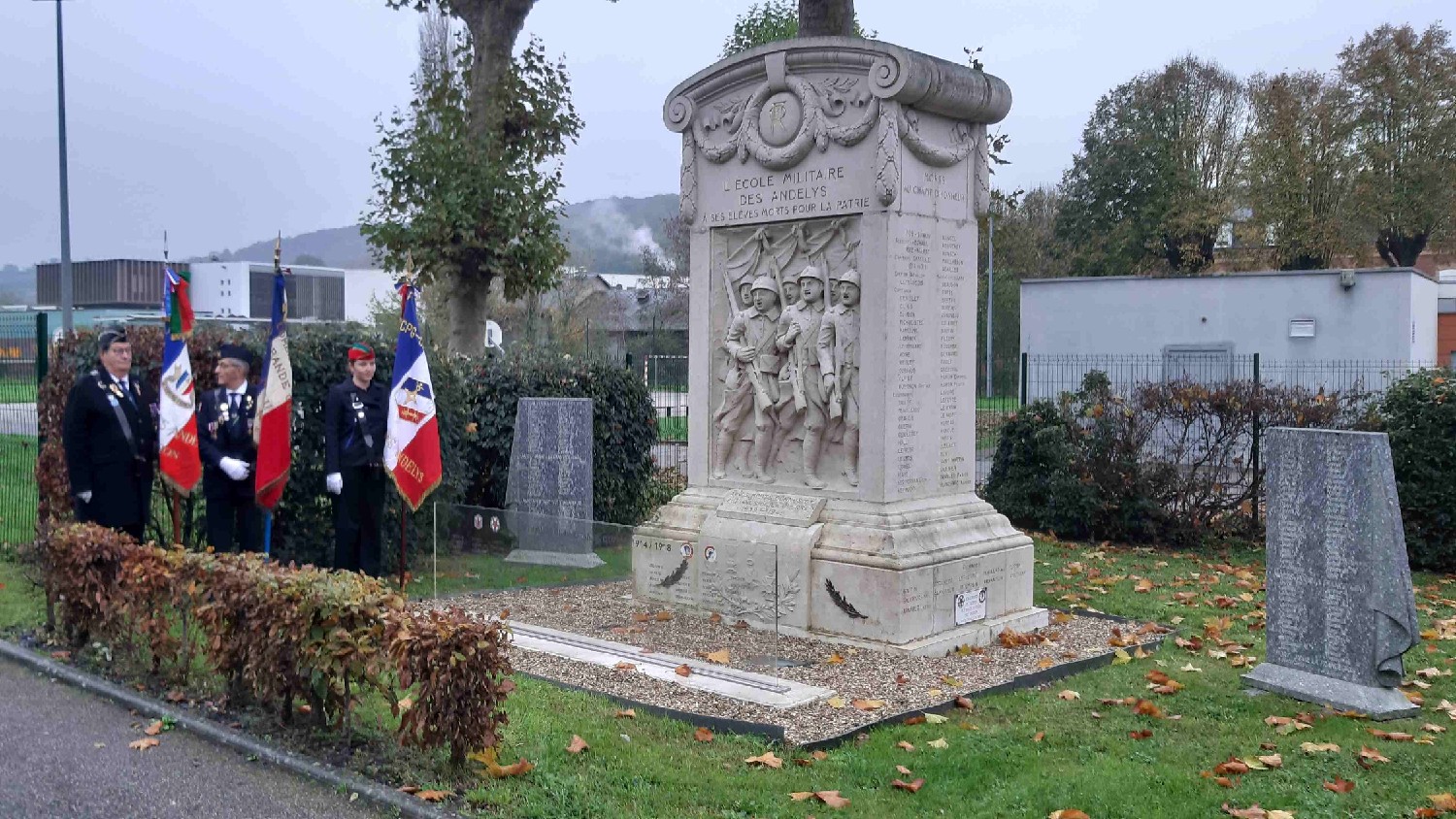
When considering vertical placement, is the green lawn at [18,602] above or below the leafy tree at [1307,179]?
below

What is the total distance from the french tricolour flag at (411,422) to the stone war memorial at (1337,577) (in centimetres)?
527

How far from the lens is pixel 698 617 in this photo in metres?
8.71

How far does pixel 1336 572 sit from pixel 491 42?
45.3 ft

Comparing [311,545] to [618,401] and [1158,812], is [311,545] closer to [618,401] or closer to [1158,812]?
[618,401]

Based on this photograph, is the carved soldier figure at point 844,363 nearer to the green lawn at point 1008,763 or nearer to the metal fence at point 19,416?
the green lawn at point 1008,763

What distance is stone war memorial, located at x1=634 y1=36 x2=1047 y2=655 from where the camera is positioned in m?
8.11

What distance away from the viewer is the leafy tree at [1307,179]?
3884cm

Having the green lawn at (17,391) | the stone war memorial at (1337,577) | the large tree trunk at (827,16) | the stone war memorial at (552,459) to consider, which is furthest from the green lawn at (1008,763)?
the green lawn at (17,391)

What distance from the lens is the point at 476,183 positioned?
16359 mm

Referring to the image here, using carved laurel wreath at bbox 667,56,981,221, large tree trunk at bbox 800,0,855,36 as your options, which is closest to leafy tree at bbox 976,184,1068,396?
large tree trunk at bbox 800,0,855,36

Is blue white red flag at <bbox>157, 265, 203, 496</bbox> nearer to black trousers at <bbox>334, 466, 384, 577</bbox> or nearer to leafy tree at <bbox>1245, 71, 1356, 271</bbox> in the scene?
black trousers at <bbox>334, 466, 384, 577</bbox>

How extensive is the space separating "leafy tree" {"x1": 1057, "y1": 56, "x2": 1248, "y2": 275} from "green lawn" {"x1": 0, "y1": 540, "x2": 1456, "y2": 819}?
129ft

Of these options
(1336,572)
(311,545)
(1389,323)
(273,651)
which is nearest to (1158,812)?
(1336,572)

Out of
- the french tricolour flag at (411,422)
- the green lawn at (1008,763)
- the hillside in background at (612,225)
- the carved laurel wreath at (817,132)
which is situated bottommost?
the green lawn at (1008,763)
